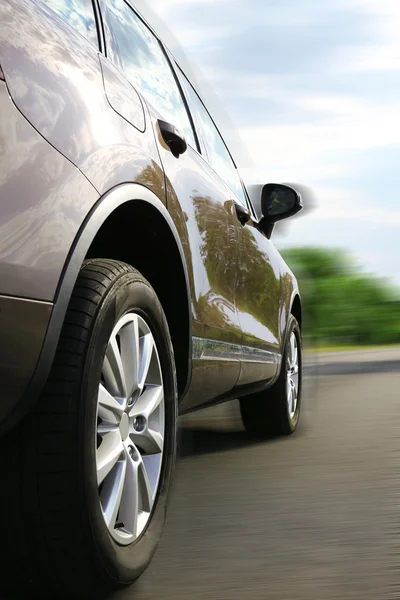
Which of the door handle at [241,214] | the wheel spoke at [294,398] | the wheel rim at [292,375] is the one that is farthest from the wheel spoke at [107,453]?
the wheel spoke at [294,398]

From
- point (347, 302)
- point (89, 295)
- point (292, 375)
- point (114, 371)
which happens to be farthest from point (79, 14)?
point (347, 302)

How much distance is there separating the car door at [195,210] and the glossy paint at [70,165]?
11 mm

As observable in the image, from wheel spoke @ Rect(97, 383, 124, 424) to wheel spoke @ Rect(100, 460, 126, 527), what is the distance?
0.43ft

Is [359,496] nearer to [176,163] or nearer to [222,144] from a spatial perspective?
[176,163]

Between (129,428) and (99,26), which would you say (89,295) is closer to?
(129,428)

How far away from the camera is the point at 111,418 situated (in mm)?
2746

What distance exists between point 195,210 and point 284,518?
3.98 ft

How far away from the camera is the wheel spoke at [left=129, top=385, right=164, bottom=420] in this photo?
2.91 meters

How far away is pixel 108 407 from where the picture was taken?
2.72 m

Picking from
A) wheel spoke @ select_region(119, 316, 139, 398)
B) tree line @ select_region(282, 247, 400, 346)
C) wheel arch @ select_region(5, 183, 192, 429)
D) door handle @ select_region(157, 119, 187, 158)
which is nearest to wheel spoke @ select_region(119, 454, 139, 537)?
wheel spoke @ select_region(119, 316, 139, 398)

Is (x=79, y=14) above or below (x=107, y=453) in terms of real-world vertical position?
above

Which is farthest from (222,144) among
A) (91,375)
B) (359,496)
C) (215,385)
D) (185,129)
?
(91,375)

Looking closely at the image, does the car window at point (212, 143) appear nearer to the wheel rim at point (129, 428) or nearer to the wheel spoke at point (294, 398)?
the wheel spoke at point (294, 398)

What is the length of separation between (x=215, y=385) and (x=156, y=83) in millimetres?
1275
